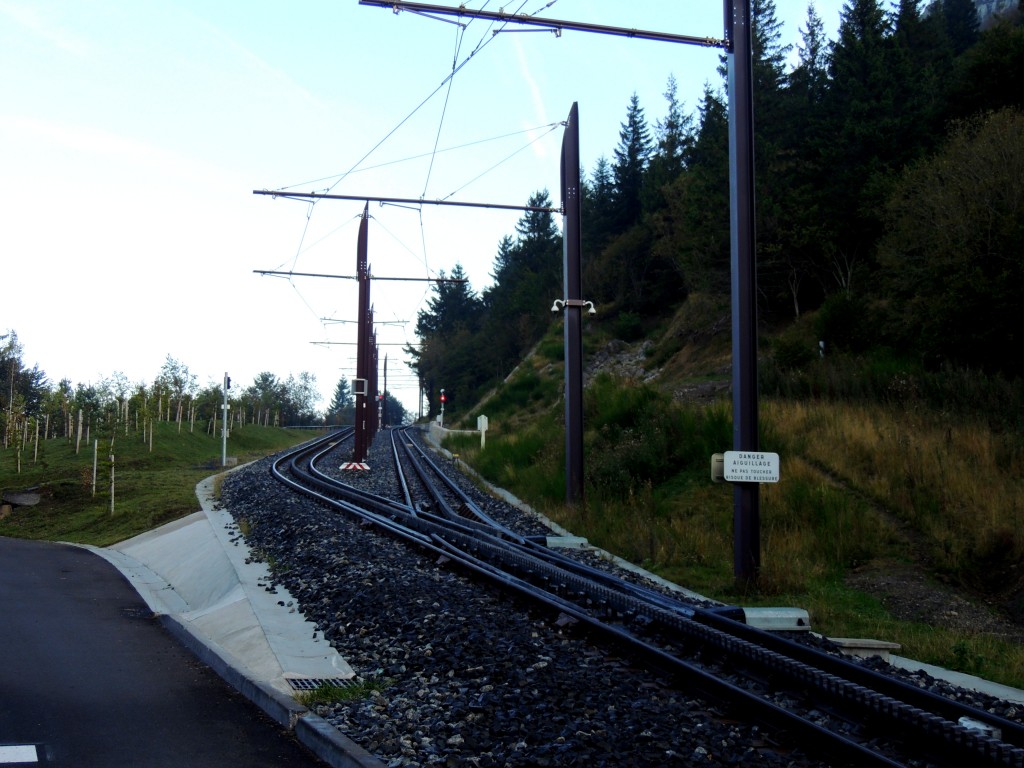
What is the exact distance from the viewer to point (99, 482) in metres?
30.3

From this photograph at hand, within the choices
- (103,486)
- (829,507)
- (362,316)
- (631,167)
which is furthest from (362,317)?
(631,167)

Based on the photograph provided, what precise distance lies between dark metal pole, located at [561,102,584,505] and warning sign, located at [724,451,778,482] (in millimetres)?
7247

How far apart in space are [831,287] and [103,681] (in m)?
41.2

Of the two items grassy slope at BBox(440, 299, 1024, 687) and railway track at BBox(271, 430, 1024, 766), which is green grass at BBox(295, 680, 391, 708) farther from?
grassy slope at BBox(440, 299, 1024, 687)

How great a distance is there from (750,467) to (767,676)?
487 centimetres

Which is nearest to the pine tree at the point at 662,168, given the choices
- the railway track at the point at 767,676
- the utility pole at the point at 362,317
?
the utility pole at the point at 362,317

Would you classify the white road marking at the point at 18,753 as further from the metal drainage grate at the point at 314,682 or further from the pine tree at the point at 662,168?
the pine tree at the point at 662,168

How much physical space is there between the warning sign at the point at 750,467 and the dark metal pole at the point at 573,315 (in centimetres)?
725

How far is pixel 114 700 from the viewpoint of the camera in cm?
679

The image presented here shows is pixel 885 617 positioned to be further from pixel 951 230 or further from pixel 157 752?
pixel 951 230

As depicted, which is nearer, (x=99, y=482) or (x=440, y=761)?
(x=440, y=761)

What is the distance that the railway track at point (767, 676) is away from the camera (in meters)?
5.08

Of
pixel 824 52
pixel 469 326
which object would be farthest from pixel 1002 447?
pixel 469 326

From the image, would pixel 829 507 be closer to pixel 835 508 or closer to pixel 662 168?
pixel 835 508
